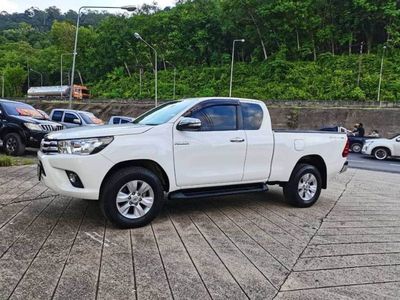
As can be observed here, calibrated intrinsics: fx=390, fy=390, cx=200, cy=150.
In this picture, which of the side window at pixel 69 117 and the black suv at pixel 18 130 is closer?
the black suv at pixel 18 130

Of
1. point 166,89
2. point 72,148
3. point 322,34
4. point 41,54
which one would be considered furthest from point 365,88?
point 41,54

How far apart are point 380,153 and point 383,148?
297mm

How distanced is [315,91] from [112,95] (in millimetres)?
38485

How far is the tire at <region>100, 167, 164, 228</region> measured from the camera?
4.89 m

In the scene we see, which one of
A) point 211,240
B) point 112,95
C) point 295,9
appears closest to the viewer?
point 211,240

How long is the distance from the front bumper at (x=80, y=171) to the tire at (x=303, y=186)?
3.16 metres

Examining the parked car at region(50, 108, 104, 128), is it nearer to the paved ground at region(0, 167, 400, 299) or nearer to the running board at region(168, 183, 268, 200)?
the paved ground at region(0, 167, 400, 299)

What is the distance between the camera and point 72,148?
4887mm

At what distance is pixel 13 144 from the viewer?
39.1 feet

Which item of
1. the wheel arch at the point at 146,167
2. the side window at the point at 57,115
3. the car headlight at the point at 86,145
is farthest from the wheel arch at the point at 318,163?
the side window at the point at 57,115

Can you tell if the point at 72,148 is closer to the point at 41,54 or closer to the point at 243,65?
the point at 243,65

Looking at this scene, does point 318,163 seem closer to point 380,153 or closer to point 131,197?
point 131,197

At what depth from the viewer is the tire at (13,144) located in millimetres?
11828

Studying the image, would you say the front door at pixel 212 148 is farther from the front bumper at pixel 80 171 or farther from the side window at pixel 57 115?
the side window at pixel 57 115
